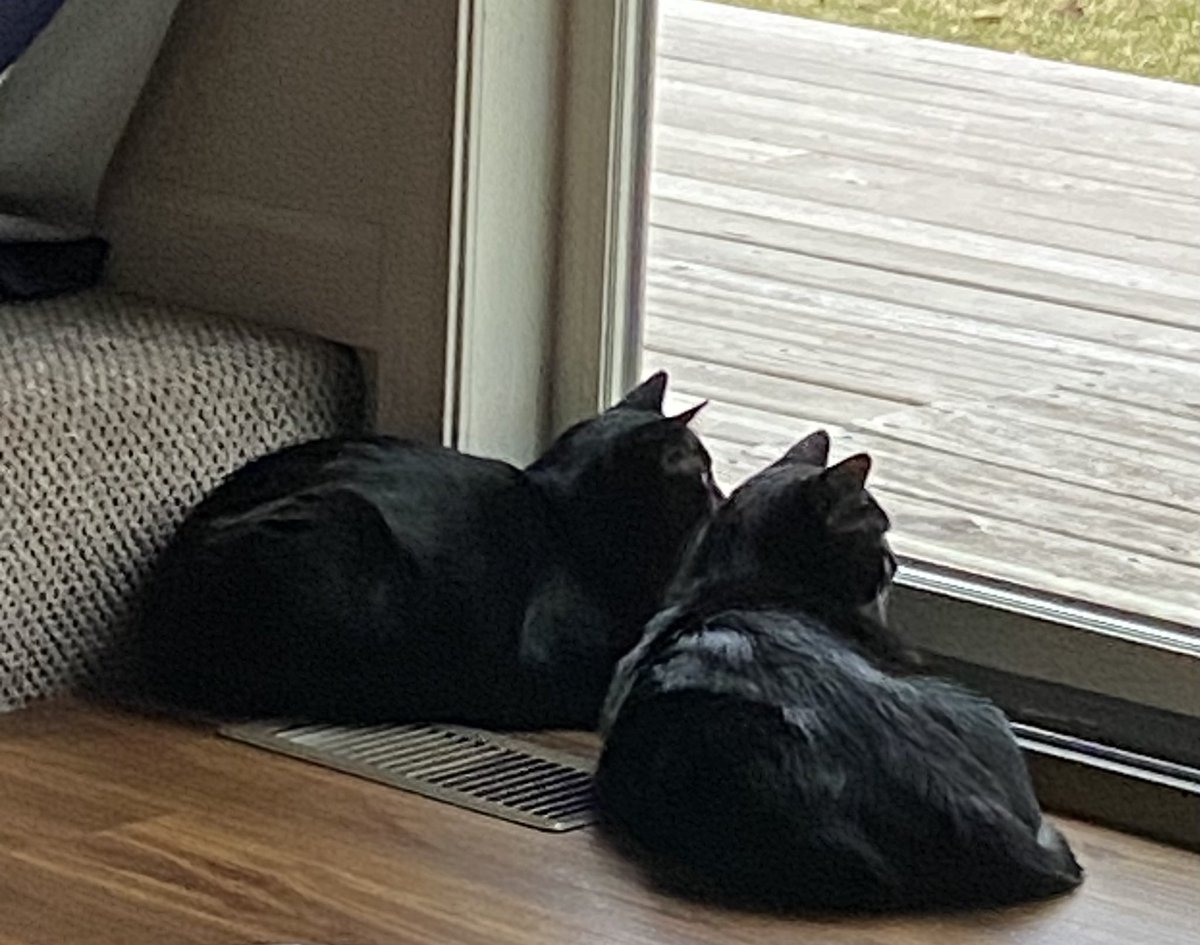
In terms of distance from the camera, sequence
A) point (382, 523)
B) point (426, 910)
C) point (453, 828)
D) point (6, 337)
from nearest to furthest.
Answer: point (426, 910)
point (453, 828)
point (382, 523)
point (6, 337)

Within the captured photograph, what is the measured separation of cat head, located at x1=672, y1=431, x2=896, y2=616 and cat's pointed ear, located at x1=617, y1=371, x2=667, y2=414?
23 centimetres

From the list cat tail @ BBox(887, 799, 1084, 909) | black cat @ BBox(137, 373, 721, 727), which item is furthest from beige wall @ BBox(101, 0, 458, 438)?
cat tail @ BBox(887, 799, 1084, 909)

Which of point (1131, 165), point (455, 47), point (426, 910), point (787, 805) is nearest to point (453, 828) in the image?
point (426, 910)

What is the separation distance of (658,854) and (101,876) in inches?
17.0

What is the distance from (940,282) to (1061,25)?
15.7 inches

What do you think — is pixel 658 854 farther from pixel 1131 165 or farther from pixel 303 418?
pixel 1131 165

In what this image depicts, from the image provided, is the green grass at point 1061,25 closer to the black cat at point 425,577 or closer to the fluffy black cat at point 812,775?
the black cat at point 425,577

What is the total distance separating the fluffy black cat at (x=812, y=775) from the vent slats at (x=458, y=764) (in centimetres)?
7

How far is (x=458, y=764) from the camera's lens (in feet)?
7.43

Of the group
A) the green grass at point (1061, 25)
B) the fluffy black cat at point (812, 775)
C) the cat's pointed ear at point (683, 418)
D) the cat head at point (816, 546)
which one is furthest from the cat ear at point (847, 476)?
the green grass at point (1061, 25)

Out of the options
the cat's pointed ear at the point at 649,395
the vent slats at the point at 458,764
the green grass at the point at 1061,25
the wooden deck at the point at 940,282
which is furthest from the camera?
the wooden deck at the point at 940,282

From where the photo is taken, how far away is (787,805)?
197 cm

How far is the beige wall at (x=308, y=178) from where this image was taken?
2.51 metres

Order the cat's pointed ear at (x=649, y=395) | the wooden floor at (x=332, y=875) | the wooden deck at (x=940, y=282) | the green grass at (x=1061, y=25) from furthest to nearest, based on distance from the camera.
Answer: the wooden deck at (x=940, y=282) → the cat's pointed ear at (x=649, y=395) → the green grass at (x=1061, y=25) → the wooden floor at (x=332, y=875)
